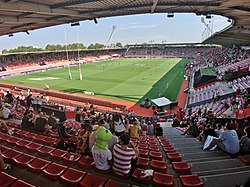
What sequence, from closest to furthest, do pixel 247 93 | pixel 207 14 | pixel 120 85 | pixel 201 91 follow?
pixel 207 14 < pixel 247 93 < pixel 201 91 < pixel 120 85

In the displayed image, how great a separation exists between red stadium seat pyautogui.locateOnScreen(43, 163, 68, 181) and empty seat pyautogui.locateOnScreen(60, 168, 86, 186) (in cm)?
15

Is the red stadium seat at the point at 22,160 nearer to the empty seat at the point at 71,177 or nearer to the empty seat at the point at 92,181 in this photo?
the empty seat at the point at 71,177

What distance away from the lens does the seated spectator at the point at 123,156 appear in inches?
166

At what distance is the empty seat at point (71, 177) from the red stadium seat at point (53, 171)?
15cm

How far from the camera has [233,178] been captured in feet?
15.3

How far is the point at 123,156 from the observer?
4.32m

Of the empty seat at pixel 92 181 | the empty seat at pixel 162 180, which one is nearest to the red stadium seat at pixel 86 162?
the empty seat at pixel 92 181

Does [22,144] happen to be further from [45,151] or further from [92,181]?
[92,181]

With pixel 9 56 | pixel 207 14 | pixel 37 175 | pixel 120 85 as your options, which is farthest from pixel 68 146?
pixel 9 56

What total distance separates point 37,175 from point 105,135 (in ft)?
6.16

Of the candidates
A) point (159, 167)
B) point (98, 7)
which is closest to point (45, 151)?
point (159, 167)

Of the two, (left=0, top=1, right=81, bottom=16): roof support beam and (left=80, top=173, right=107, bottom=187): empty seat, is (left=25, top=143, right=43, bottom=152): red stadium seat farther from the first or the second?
(left=0, top=1, right=81, bottom=16): roof support beam

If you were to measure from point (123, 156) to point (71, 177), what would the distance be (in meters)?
1.17

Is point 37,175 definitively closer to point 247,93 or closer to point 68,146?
point 68,146
